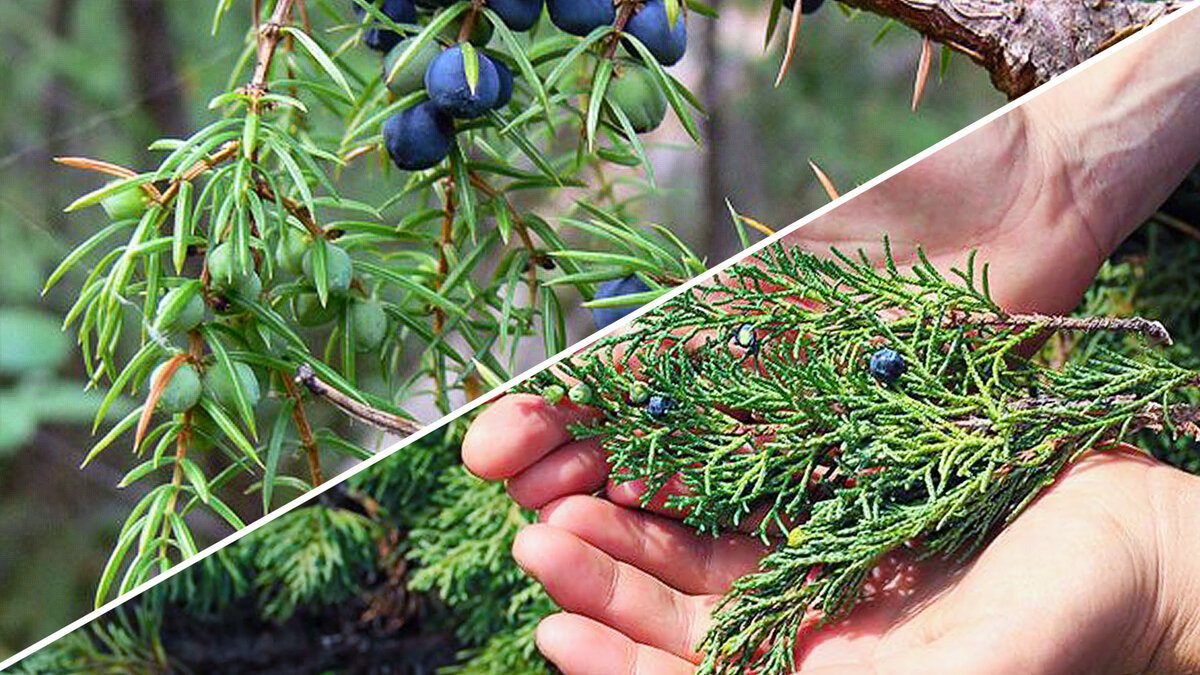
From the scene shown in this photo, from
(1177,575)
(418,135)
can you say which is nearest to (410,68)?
(418,135)

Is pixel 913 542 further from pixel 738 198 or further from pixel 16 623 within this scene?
pixel 738 198

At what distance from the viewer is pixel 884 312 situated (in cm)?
44

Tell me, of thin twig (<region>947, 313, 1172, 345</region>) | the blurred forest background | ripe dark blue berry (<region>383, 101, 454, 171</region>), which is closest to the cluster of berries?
ripe dark blue berry (<region>383, 101, 454, 171</region>)

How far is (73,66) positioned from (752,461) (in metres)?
0.84

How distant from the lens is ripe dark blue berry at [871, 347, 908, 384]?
0.42 m

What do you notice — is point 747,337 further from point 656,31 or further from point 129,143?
point 129,143

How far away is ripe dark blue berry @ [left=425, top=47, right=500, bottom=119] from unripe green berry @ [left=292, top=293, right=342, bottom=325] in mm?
66

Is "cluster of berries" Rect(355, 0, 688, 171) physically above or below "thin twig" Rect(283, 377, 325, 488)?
above

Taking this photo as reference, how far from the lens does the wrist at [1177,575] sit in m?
0.44

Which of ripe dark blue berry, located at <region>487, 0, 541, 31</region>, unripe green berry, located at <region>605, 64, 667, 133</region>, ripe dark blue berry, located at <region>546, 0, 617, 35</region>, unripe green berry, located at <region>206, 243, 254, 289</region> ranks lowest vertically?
unripe green berry, located at <region>206, 243, 254, 289</region>

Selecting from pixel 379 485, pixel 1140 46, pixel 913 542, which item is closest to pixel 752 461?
pixel 913 542

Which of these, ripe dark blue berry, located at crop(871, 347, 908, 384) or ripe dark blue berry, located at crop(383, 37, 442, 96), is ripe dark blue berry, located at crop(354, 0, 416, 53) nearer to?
ripe dark blue berry, located at crop(383, 37, 442, 96)

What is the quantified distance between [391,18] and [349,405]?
11cm

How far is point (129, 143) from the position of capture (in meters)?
0.94
